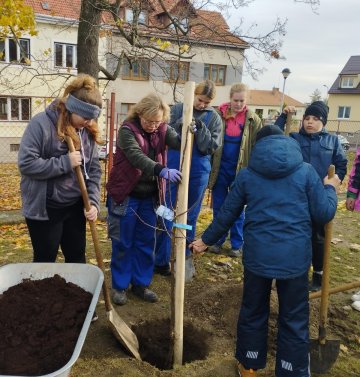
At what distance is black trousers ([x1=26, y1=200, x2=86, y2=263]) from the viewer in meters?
2.76

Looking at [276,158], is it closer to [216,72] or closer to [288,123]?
[288,123]

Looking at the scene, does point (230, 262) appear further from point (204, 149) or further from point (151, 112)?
point (151, 112)

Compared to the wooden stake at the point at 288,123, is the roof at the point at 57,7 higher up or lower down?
higher up

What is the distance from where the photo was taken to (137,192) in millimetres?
3309

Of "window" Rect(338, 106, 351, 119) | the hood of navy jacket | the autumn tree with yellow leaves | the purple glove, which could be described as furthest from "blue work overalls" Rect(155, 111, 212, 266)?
"window" Rect(338, 106, 351, 119)

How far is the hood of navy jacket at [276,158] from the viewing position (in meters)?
2.19

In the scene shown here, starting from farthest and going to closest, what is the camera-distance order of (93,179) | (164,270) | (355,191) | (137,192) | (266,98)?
(266,98) → (164,270) → (355,191) → (137,192) → (93,179)

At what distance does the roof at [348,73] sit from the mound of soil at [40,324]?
3995cm

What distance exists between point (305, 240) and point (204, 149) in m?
1.63

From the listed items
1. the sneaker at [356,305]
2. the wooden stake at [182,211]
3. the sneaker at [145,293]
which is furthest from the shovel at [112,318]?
the sneaker at [356,305]

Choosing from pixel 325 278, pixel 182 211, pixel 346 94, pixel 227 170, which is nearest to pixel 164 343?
pixel 182 211

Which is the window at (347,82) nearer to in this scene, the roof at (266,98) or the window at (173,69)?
the roof at (266,98)

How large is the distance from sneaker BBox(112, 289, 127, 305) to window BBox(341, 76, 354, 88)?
40.5m

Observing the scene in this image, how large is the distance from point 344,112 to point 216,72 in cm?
1882
